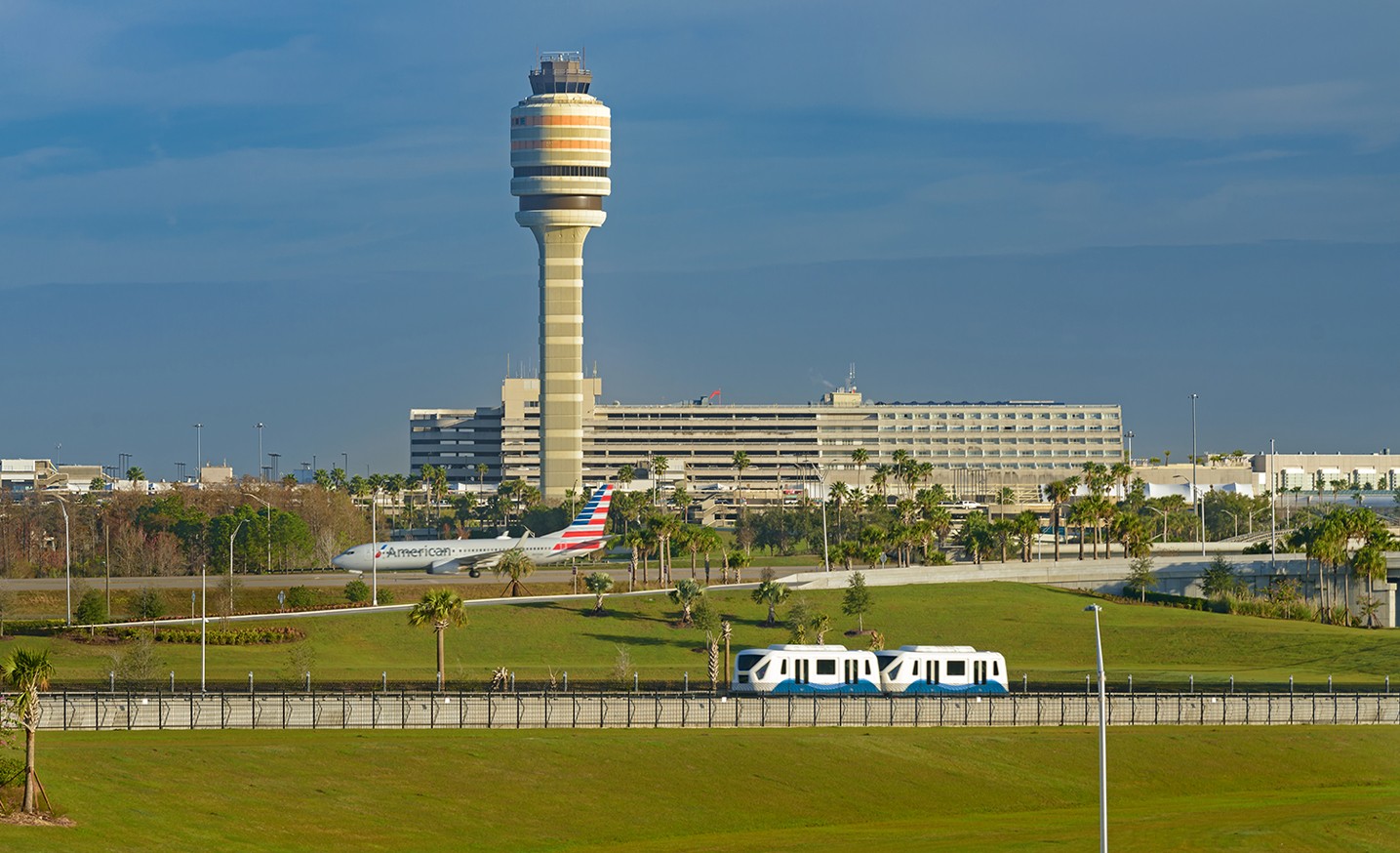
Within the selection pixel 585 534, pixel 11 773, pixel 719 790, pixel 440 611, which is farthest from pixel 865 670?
pixel 585 534

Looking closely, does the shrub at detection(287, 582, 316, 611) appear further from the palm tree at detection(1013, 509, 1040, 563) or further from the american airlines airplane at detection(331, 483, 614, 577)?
the palm tree at detection(1013, 509, 1040, 563)

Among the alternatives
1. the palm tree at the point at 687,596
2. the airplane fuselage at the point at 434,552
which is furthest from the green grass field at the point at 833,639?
the airplane fuselage at the point at 434,552

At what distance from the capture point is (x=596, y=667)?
123 meters

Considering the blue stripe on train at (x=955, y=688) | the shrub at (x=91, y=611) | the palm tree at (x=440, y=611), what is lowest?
the blue stripe on train at (x=955, y=688)

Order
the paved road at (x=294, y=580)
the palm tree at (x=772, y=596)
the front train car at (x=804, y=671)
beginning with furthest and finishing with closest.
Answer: the paved road at (x=294, y=580) → the palm tree at (x=772, y=596) → the front train car at (x=804, y=671)

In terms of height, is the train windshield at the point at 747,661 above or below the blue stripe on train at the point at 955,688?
above

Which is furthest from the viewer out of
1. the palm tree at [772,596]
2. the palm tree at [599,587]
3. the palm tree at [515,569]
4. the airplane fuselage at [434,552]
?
the airplane fuselage at [434,552]

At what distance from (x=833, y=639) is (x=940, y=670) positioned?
122 ft

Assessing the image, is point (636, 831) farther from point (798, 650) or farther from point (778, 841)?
point (798, 650)

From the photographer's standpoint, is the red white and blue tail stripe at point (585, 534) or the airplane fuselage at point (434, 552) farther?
the red white and blue tail stripe at point (585, 534)

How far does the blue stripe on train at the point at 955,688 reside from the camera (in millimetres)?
97125

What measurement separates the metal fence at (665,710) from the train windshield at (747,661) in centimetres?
1163

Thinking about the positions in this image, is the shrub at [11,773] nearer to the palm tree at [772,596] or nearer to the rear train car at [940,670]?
the rear train car at [940,670]

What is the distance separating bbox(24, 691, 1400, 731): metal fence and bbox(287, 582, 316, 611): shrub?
206ft
